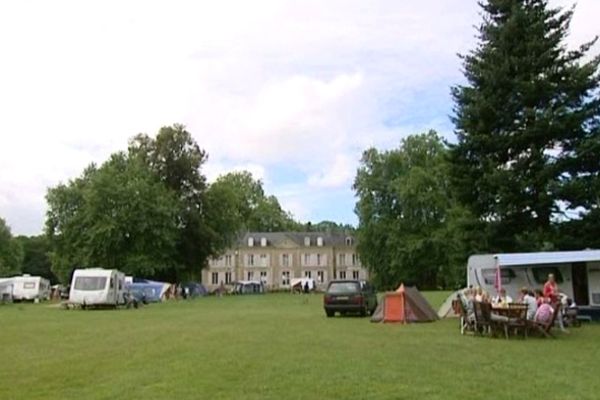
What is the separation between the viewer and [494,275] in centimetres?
2375

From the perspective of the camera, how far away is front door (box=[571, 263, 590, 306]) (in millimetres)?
23250

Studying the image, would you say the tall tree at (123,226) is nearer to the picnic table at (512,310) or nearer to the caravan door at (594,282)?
the caravan door at (594,282)

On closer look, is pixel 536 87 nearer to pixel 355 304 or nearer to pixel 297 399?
pixel 355 304

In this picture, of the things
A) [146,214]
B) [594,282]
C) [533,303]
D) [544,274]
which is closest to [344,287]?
[544,274]

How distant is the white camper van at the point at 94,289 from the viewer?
3797 centimetres

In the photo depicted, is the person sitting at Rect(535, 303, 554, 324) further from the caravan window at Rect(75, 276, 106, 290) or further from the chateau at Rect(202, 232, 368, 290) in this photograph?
the chateau at Rect(202, 232, 368, 290)

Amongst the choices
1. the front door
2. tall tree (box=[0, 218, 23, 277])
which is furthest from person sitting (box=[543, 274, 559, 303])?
tall tree (box=[0, 218, 23, 277])

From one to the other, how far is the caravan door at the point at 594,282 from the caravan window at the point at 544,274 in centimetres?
91

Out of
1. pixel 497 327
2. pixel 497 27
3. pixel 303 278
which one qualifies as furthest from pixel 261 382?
pixel 303 278

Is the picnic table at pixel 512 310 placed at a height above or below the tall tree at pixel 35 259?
below

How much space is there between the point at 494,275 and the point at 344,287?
599cm

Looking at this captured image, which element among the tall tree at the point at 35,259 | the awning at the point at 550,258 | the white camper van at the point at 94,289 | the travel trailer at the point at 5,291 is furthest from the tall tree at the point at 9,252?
the awning at the point at 550,258

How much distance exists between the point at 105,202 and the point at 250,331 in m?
42.4

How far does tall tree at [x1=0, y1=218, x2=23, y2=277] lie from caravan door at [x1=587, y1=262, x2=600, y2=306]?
85704 millimetres
